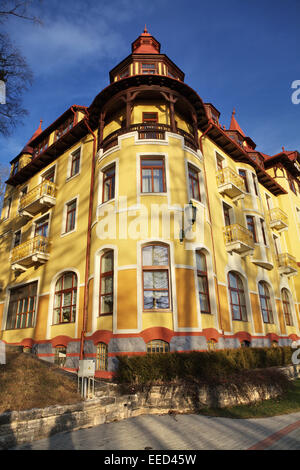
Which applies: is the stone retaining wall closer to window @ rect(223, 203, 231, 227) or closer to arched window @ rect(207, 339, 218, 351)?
arched window @ rect(207, 339, 218, 351)

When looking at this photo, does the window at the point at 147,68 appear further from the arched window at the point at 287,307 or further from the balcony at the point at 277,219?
the arched window at the point at 287,307

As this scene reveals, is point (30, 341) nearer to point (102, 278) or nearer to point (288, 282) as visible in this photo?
point (102, 278)

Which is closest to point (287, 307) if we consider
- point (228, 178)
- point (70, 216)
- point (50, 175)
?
point (228, 178)

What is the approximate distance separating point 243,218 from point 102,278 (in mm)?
11359

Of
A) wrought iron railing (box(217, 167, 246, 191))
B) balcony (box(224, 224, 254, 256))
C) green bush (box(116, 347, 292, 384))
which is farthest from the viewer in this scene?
wrought iron railing (box(217, 167, 246, 191))

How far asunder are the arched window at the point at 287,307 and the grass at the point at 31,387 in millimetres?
17627

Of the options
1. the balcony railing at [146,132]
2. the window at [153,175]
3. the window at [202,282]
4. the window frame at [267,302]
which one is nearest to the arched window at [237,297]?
the window frame at [267,302]

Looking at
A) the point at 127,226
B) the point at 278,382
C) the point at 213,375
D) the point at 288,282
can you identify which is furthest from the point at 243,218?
the point at 213,375

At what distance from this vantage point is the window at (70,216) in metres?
18.3

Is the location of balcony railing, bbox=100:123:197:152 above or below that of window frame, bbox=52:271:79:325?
above

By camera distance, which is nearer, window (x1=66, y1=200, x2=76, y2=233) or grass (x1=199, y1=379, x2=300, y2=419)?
grass (x1=199, y1=379, x2=300, y2=419)

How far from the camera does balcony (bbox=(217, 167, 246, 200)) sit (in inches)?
752

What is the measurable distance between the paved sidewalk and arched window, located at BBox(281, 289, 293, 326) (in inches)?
603

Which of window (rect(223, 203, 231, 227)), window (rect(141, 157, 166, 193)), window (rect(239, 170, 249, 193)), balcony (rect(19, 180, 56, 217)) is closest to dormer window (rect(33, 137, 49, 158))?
balcony (rect(19, 180, 56, 217))
